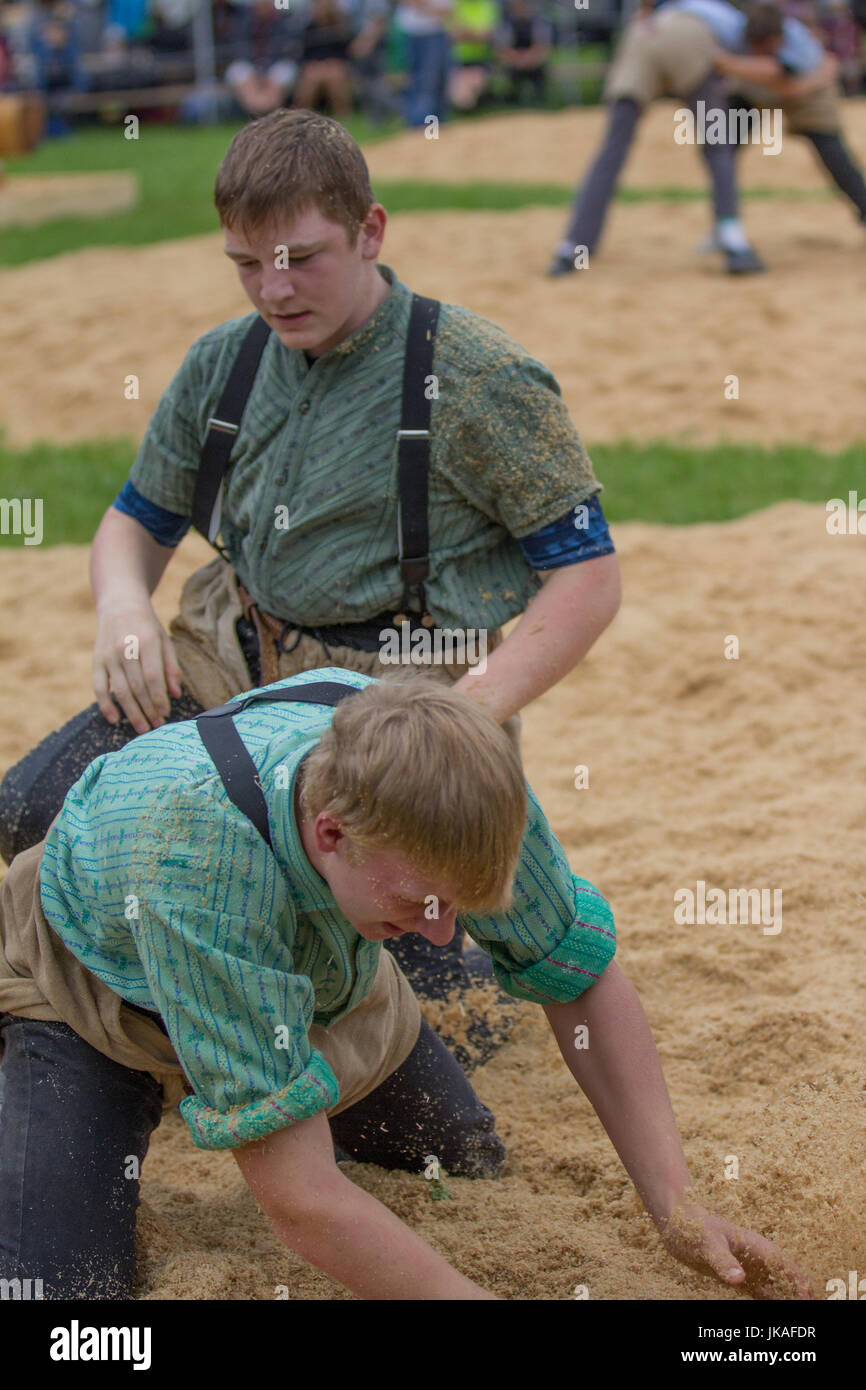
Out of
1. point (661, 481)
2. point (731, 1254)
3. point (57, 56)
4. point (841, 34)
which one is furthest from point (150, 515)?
point (57, 56)

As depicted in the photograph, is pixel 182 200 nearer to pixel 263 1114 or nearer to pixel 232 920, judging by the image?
pixel 232 920

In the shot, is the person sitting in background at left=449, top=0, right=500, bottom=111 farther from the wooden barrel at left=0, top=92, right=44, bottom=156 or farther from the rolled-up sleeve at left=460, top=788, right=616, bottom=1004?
the rolled-up sleeve at left=460, top=788, right=616, bottom=1004

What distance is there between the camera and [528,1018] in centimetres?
299

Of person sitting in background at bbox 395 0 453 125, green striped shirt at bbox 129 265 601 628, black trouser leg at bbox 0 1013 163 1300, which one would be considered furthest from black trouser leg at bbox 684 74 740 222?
person sitting in background at bbox 395 0 453 125

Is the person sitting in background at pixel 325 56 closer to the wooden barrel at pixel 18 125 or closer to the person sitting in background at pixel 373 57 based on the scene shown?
the person sitting in background at pixel 373 57

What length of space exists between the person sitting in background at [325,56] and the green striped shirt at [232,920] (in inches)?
660

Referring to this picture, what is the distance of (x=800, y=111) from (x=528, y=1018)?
19.7 feet

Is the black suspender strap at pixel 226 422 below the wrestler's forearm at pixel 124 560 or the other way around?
the other way around

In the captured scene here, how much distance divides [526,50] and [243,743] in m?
17.3

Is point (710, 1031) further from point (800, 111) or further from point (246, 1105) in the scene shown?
point (800, 111)

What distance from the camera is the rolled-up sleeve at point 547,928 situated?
6.81ft

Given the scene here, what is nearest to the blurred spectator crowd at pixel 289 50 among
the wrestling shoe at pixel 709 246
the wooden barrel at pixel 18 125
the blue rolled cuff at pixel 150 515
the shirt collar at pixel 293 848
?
the wooden barrel at pixel 18 125

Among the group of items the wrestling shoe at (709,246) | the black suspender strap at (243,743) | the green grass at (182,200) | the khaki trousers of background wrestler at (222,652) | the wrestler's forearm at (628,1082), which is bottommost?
the wrestler's forearm at (628,1082)

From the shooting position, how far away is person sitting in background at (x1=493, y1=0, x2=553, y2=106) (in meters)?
17.6
